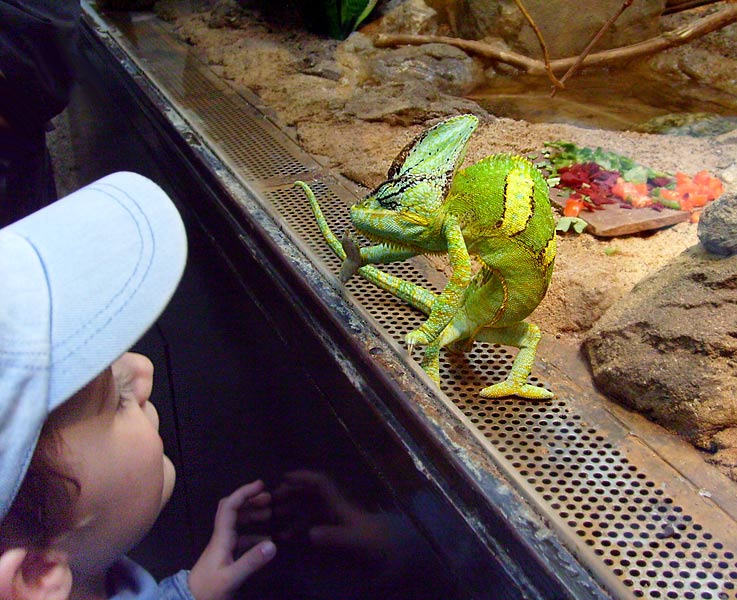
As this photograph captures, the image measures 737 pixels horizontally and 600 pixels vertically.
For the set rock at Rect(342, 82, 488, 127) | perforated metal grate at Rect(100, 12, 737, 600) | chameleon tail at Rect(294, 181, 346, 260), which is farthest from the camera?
rock at Rect(342, 82, 488, 127)

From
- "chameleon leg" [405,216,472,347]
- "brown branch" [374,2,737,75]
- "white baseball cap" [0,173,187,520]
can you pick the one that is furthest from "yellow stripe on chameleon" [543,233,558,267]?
"brown branch" [374,2,737,75]

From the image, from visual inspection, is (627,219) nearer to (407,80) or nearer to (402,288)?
(402,288)

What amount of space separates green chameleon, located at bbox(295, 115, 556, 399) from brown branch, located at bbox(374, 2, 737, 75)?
1.90m

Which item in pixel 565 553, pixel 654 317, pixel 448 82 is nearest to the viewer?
pixel 565 553

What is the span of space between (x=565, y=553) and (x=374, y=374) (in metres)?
0.47

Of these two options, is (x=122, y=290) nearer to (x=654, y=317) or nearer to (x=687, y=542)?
(x=687, y=542)

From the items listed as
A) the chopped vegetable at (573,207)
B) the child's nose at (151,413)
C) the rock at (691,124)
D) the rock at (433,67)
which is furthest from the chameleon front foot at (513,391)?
the rock at (433,67)

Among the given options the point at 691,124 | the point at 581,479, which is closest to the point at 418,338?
the point at 581,479

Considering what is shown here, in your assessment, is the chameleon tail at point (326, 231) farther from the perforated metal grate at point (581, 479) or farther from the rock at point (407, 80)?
the rock at point (407, 80)

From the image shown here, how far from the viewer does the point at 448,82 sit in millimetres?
3328

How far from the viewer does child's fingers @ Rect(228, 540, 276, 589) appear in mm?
849

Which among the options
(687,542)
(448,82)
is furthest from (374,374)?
(448,82)

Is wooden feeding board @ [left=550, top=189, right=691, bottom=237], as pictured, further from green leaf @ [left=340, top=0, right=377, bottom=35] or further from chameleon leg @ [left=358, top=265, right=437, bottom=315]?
green leaf @ [left=340, top=0, right=377, bottom=35]

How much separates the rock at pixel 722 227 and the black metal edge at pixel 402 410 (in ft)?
2.48
